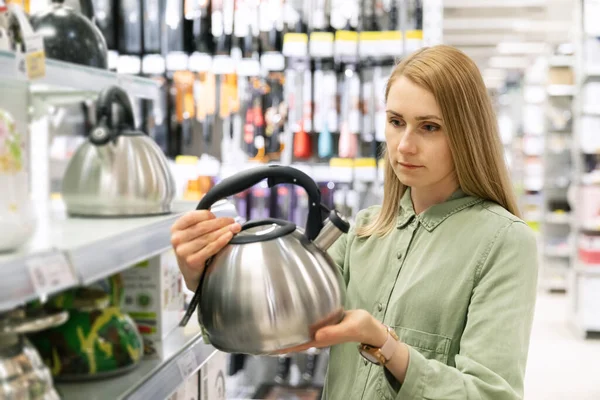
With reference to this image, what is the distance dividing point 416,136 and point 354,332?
16.6 inches

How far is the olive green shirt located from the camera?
49.4 inches

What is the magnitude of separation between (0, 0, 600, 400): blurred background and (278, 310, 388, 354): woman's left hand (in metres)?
0.37

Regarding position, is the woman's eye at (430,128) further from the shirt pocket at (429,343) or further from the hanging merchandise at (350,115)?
the hanging merchandise at (350,115)

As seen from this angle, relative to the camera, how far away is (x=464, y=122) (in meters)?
1.37

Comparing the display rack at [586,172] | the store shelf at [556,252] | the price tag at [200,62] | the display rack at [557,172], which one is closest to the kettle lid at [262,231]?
the price tag at [200,62]

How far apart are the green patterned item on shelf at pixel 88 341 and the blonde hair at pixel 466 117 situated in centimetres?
75

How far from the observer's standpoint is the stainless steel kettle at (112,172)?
156 centimetres

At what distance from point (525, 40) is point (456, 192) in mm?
11337

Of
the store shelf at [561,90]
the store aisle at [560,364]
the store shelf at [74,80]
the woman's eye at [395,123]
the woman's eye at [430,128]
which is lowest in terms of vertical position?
the store aisle at [560,364]

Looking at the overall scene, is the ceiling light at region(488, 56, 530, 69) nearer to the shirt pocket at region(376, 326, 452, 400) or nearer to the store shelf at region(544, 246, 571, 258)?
the store shelf at region(544, 246, 571, 258)

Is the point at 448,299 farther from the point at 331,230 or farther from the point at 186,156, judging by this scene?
the point at 186,156

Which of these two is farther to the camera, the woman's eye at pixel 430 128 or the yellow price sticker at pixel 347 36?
the yellow price sticker at pixel 347 36

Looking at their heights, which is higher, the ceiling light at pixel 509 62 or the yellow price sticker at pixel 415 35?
the ceiling light at pixel 509 62

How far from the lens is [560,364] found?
511cm
